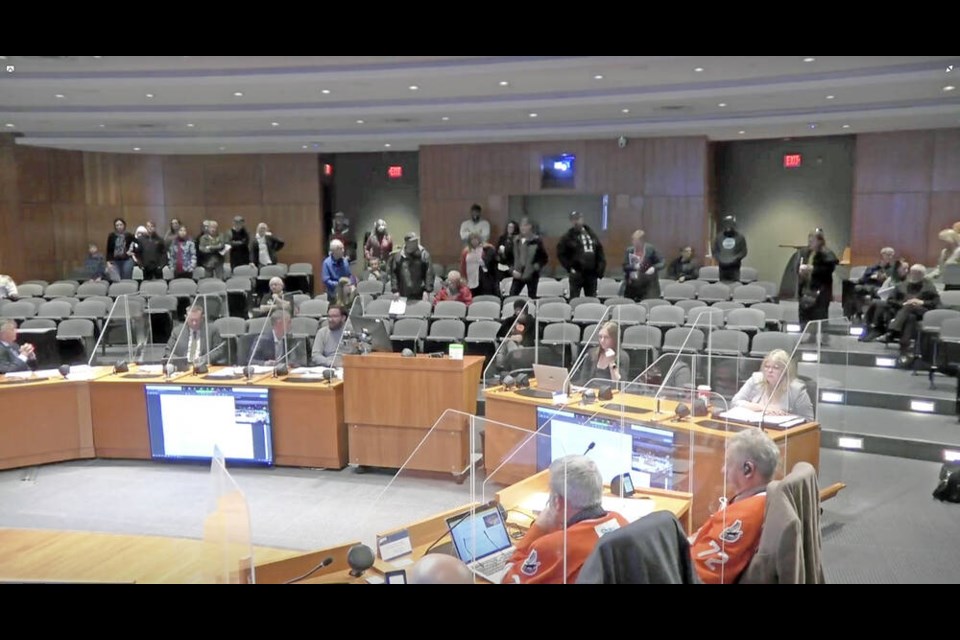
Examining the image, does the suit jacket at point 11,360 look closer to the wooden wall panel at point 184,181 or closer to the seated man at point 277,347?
the seated man at point 277,347

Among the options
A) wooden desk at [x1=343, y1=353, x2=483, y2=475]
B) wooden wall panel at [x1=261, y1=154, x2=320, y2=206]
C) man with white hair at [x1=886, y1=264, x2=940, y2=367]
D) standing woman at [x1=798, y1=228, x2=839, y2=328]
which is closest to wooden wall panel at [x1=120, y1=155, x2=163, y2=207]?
wooden wall panel at [x1=261, y1=154, x2=320, y2=206]

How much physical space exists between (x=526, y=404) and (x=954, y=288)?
22.3 ft

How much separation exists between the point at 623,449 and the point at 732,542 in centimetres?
143

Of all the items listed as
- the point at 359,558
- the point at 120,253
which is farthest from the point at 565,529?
the point at 120,253

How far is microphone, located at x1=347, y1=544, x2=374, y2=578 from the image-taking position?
10.3 feet

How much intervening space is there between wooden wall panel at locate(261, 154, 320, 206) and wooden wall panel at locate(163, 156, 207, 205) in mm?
1375

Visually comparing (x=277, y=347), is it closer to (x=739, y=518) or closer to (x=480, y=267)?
(x=480, y=267)

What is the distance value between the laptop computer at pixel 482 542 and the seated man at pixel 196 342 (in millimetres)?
4877

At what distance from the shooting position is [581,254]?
10.0 meters

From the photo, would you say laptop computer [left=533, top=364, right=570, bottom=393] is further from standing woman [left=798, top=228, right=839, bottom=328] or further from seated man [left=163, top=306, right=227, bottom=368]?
standing woman [left=798, top=228, right=839, bottom=328]

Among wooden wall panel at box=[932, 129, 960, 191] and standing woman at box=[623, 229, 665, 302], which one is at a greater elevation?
wooden wall panel at box=[932, 129, 960, 191]

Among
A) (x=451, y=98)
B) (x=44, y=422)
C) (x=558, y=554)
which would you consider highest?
(x=451, y=98)

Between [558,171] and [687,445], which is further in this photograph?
[558,171]

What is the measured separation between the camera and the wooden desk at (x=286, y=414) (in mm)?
6746
